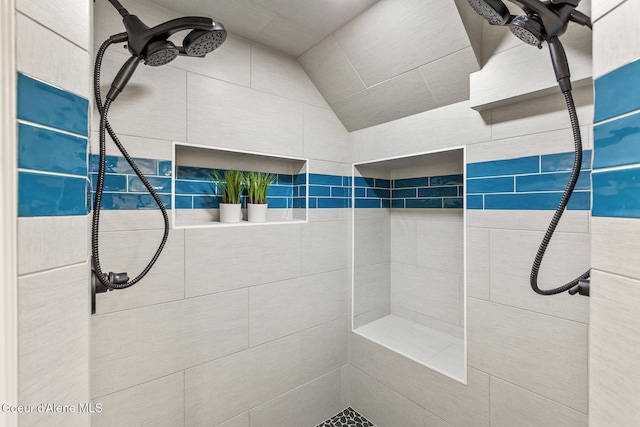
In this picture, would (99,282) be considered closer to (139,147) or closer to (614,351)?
(139,147)

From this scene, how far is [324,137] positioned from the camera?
1731 mm

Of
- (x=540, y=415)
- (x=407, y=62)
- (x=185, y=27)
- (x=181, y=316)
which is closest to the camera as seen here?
(x=185, y=27)

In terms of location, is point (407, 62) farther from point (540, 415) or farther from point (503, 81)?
point (540, 415)

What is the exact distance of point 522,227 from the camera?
3.66ft

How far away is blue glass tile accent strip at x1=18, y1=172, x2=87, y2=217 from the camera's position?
17.7 inches

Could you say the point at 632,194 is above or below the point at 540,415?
above

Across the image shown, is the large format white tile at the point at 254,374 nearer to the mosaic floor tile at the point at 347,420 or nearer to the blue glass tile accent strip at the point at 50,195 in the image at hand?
the mosaic floor tile at the point at 347,420

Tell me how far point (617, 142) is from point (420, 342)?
1500 mm

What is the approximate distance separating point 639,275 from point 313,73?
1.60 metres

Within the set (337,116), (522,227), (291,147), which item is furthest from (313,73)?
(522,227)

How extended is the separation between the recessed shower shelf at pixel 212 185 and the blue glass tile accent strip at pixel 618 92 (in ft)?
4.12

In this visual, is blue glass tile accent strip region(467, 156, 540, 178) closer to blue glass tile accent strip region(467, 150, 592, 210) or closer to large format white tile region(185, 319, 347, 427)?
blue glass tile accent strip region(467, 150, 592, 210)

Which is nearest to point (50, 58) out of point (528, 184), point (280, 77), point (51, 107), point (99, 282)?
point (51, 107)

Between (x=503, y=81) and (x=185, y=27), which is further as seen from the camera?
(x=503, y=81)
